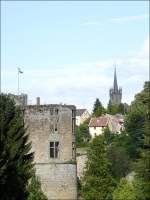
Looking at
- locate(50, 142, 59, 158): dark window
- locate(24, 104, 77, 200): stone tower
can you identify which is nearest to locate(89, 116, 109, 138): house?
locate(24, 104, 77, 200): stone tower

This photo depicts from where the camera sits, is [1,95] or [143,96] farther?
[143,96]

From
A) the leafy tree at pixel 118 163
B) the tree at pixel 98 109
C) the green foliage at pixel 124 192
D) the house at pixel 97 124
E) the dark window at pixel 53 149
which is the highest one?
the tree at pixel 98 109

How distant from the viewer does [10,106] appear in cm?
4341

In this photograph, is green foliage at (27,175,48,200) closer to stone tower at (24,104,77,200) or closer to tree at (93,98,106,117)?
stone tower at (24,104,77,200)

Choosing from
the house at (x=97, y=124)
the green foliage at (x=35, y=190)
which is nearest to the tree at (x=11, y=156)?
the green foliage at (x=35, y=190)

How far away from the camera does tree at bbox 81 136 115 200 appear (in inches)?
2441

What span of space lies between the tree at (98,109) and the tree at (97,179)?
101268 millimetres

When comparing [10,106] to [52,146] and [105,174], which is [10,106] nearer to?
[52,146]

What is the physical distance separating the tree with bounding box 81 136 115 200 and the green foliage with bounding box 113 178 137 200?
2.12 ft

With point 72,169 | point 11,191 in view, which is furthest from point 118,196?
point 11,191

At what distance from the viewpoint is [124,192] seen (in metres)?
62.6

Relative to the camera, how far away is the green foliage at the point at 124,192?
61812 millimetres

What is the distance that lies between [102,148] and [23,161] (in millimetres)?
20081

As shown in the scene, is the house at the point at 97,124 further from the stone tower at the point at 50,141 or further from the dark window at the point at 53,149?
the dark window at the point at 53,149
